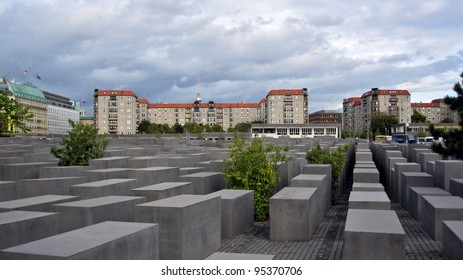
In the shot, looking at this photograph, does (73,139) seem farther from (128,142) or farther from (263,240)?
(128,142)

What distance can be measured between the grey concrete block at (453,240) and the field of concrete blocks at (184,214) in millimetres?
17

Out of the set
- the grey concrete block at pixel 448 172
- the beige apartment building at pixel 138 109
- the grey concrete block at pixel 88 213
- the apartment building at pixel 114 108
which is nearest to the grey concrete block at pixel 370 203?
the grey concrete block at pixel 448 172

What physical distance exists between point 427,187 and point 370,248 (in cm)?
720

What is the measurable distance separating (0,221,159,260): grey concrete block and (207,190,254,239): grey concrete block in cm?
329

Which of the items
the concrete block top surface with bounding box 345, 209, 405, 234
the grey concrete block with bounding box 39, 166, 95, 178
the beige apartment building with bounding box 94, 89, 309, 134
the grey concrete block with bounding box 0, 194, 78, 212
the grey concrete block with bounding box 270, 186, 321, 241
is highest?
the beige apartment building with bounding box 94, 89, 309, 134

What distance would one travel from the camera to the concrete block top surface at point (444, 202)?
9.44m

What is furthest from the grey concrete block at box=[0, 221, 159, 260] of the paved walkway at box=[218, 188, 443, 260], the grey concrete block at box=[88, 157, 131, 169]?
the grey concrete block at box=[88, 157, 131, 169]

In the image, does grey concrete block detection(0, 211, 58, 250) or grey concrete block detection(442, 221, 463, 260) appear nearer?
grey concrete block detection(442, 221, 463, 260)

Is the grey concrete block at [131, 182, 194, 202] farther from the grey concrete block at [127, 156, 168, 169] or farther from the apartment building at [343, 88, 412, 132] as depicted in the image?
the apartment building at [343, 88, 412, 132]

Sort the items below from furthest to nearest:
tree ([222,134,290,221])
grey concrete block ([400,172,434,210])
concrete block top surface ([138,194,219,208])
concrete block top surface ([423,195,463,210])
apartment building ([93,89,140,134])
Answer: apartment building ([93,89,140,134]), grey concrete block ([400,172,434,210]), tree ([222,134,290,221]), concrete block top surface ([423,195,463,210]), concrete block top surface ([138,194,219,208])

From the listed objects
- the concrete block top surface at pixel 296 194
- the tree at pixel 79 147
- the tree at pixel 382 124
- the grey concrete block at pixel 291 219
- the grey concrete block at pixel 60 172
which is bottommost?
the grey concrete block at pixel 291 219

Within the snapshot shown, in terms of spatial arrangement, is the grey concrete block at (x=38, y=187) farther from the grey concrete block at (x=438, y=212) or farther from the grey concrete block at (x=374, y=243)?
the grey concrete block at (x=438, y=212)

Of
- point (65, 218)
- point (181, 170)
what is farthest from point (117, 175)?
point (65, 218)

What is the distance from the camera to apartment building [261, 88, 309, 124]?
136 m
